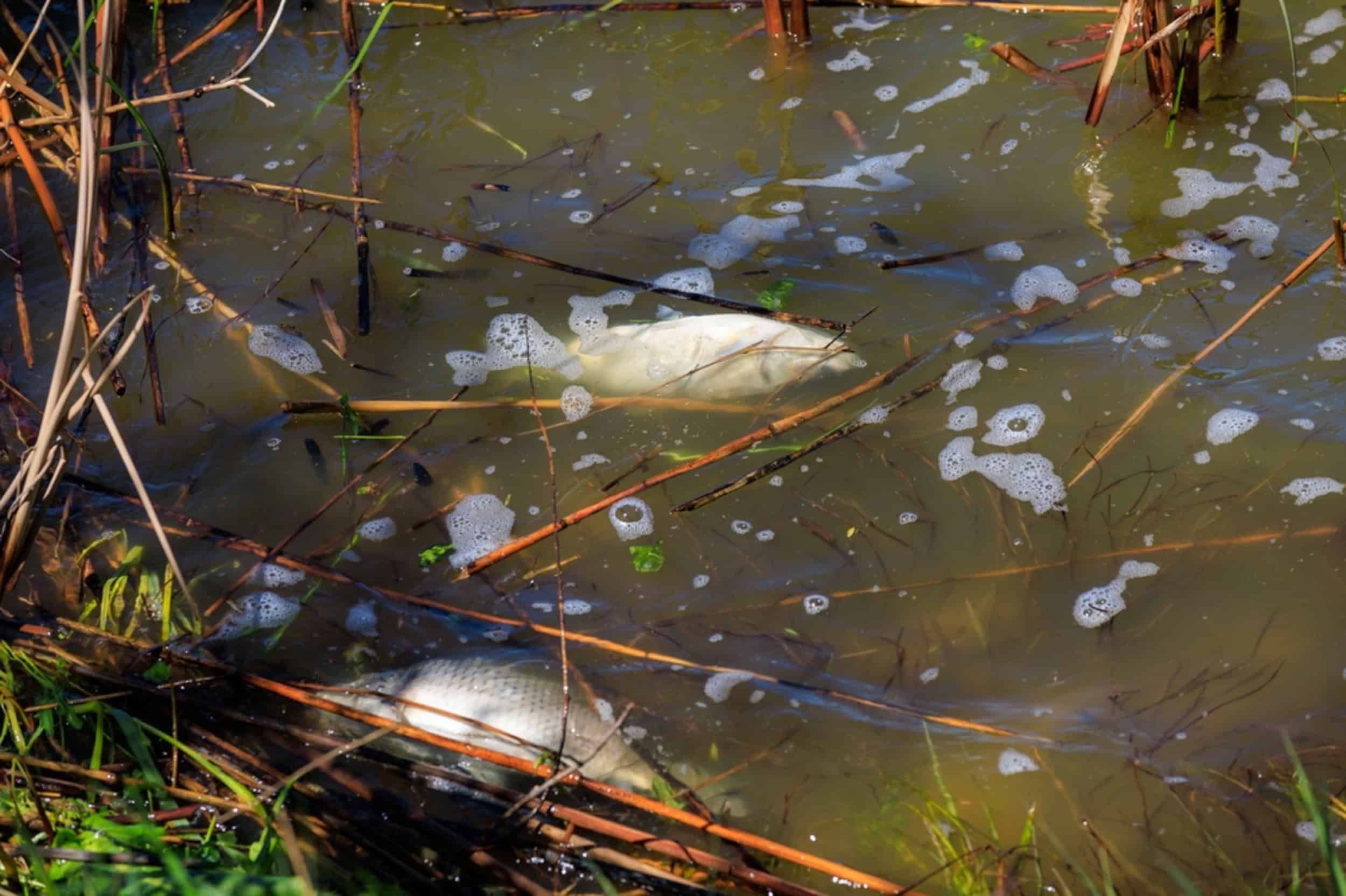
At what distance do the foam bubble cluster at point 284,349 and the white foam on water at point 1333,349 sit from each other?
2.99 m

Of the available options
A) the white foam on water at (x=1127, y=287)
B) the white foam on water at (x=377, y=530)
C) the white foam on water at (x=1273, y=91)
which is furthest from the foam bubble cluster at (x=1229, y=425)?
the white foam on water at (x=377, y=530)

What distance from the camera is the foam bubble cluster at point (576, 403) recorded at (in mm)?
3143

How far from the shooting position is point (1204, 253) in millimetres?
3281

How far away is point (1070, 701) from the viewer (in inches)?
88.6

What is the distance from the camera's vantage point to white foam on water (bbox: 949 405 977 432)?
2.92 metres

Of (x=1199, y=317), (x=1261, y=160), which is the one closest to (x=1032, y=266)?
(x=1199, y=317)

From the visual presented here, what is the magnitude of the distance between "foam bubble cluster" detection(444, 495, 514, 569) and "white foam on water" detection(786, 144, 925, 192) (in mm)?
1758

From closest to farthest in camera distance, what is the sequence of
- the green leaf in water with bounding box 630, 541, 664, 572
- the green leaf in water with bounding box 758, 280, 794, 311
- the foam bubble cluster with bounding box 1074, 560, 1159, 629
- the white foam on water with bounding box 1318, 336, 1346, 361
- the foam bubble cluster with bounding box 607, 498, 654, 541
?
the foam bubble cluster with bounding box 1074, 560, 1159, 629 < the green leaf in water with bounding box 630, 541, 664, 572 < the foam bubble cluster with bounding box 607, 498, 654, 541 < the white foam on water with bounding box 1318, 336, 1346, 361 < the green leaf in water with bounding box 758, 280, 794, 311

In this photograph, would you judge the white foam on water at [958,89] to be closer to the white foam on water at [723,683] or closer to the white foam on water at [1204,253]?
the white foam on water at [1204,253]

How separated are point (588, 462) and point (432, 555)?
1.74 ft

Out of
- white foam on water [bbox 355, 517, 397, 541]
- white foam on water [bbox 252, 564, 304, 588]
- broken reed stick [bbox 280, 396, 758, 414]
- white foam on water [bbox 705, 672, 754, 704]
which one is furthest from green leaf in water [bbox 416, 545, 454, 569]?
white foam on water [bbox 705, 672, 754, 704]

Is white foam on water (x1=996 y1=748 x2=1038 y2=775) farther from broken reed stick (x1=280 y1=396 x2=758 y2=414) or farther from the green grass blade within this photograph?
the green grass blade

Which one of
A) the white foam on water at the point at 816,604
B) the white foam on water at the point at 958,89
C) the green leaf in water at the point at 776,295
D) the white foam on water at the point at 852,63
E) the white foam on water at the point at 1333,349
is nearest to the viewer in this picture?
the white foam on water at the point at 816,604

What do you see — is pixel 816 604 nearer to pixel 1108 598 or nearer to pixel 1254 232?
pixel 1108 598
